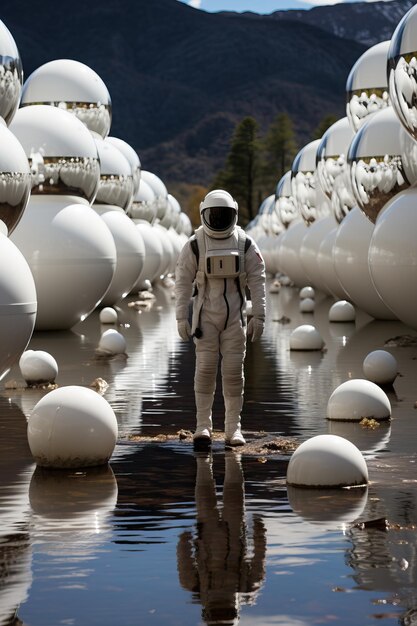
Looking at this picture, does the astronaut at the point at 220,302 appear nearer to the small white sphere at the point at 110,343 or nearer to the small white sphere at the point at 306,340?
the small white sphere at the point at 110,343

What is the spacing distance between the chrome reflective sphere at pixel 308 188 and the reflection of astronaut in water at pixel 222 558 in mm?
29653

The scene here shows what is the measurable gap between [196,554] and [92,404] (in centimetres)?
284

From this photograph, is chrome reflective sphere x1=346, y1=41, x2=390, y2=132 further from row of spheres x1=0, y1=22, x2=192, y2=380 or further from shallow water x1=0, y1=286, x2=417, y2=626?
shallow water x1=0, y1=286, x2=417, y2=626

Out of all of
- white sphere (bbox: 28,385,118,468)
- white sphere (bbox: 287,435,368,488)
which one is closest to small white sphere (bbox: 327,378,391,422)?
white sphere (bbox: 28,385,118,468)

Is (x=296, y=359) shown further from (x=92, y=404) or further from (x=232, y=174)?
(x=232, y=174)

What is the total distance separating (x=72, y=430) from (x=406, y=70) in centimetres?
1015

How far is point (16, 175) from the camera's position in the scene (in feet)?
47.0

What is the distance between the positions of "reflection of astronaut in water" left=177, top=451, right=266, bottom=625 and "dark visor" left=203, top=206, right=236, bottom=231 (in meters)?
2.58

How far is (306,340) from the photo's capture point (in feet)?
65.6

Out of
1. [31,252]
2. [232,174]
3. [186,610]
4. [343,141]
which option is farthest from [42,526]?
[232,174]

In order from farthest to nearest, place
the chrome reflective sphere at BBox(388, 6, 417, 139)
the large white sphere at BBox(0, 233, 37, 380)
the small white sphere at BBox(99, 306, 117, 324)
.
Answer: the small white sphere at BBox(99, 306, 117, 324), the chrome reflective sphere at BBox(388, 6, 417, 139), the large white sphere at BBox(0, 233, 37, 380)

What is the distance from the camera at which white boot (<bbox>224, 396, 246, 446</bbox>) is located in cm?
1084

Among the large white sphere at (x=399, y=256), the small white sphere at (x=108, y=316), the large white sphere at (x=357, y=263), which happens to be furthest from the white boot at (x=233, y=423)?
the small white sphere at (x=108, y=316)

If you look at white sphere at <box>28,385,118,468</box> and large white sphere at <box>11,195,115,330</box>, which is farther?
large white sphere at <box>11,195,115,330</box>
